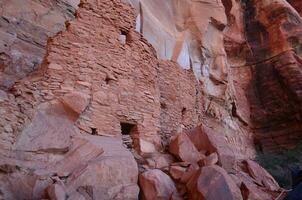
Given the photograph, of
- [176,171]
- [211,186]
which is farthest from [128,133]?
[211,186]

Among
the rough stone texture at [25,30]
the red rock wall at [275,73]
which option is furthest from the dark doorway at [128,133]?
the red rock wall at [275,73]

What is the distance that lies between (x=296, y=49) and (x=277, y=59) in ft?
3.17

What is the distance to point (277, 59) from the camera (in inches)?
579

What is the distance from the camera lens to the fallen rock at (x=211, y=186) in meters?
4.35

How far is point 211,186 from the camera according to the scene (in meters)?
4.41

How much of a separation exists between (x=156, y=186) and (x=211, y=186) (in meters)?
0.77

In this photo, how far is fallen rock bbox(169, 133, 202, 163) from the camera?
5.48 meters

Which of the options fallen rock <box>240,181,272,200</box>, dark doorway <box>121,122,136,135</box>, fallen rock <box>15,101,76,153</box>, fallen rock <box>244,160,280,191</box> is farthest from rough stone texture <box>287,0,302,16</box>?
fallen rock <box>15,101,76,153</box>

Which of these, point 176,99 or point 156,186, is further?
point 176,99

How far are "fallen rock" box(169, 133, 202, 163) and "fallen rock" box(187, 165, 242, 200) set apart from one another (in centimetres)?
81

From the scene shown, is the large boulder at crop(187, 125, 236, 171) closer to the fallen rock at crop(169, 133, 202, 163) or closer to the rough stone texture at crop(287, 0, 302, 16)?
the fallen rock at crop(169, 133, 202, 163)

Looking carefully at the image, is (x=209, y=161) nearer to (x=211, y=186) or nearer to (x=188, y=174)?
(x=188, y=174)

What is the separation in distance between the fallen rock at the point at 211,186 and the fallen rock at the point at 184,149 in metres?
0.81

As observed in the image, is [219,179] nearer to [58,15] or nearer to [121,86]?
Answer: [121,86]
